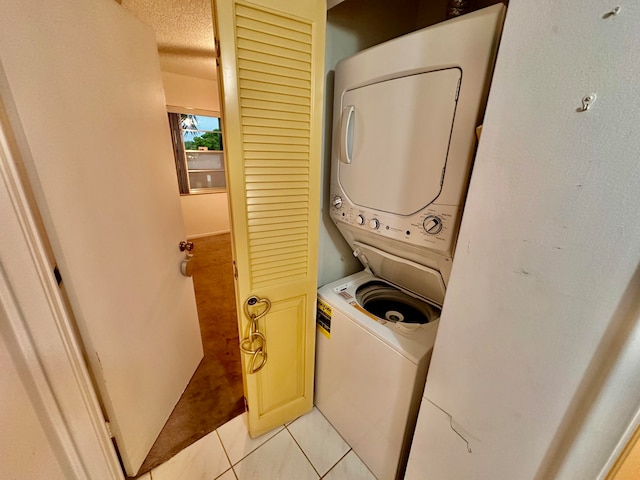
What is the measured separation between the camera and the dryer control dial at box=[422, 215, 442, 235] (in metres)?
0.79

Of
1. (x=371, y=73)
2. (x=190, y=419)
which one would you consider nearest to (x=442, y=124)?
(x=371, y=73)

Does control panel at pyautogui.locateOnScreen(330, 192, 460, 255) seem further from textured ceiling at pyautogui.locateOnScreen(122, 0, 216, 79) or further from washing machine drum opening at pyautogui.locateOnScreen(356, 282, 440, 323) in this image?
textured ceiling at pyautogui.locateOnScreen(122, 0, 216, 79)

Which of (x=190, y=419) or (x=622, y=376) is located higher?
(x=622, y=376)

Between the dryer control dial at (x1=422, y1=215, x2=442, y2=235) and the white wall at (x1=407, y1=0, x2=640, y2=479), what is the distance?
16 centimetres

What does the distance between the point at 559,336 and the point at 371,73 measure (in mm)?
918

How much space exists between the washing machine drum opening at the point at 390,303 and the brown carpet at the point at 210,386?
1.01m

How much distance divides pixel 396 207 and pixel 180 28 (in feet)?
8.24

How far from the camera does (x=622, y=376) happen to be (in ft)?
1.54

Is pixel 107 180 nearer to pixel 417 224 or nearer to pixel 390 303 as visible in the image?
pixel 417 224

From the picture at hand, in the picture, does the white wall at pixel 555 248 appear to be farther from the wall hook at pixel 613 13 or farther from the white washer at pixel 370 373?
the white washer at pixel 370 373

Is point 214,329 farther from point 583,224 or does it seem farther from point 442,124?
point 583,224

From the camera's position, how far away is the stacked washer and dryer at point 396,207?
704 mm

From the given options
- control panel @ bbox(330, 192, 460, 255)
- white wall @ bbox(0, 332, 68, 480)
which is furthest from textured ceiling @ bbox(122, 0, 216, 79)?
white wall @ bbox(0, 332, 68, 480)

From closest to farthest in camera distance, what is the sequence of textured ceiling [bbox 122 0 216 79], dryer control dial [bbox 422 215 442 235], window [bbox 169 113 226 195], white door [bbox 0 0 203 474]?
white door [bbox 0 0 203 474]
dryer control dial [bbox 422 215 442 235]
textured ceiling [bbox 122 0 216 79]
window [bbox 169 113 226 195]
